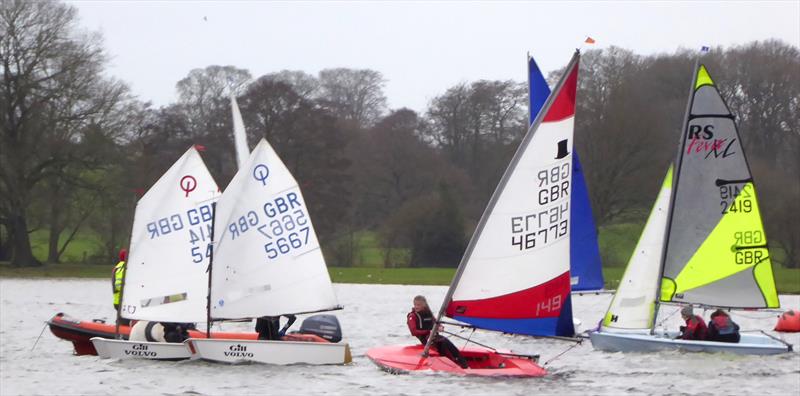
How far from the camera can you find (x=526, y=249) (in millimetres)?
18625

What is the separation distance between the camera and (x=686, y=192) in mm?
23797

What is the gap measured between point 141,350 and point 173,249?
72.6 inches

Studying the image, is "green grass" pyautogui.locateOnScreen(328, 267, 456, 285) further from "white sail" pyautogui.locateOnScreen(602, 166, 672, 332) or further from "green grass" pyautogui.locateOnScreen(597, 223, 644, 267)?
"white sail" pyautogui.locateOnScreen(602, 166, 672, 332)

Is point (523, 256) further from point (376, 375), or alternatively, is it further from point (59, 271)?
point (59, 271)

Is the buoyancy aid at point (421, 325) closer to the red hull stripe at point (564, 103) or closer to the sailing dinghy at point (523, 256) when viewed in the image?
the sailing dinghy at point (523, 256)

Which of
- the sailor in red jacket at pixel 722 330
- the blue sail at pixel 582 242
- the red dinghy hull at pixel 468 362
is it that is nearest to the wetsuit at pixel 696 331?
the sailor in red jacket at pixel 722 330

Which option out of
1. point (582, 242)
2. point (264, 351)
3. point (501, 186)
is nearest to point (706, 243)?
point (582, 242)

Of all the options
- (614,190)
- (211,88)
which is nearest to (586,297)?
(614,190)

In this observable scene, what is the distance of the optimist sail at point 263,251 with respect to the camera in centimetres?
2119

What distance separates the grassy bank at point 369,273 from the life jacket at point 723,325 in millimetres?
23406

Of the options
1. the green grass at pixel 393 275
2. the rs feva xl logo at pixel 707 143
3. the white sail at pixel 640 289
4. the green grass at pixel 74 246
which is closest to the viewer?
the rs feva xl logo at pixel 707 143

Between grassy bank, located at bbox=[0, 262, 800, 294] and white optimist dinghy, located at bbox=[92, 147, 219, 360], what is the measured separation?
2728 cm

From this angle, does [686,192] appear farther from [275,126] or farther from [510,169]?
[275,126]

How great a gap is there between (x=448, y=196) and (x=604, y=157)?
23.6 feet
